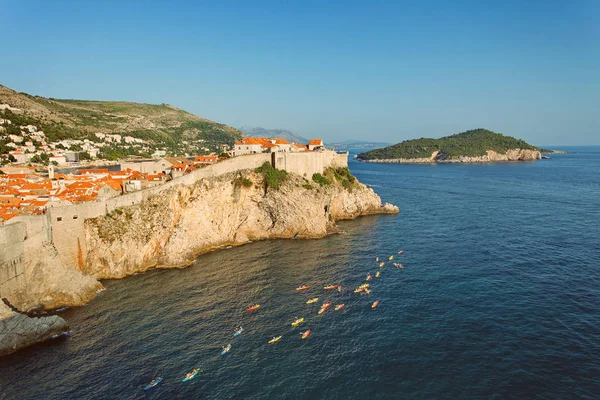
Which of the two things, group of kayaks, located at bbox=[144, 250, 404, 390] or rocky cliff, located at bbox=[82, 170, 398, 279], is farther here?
rocky cliff, located at bbox=[82, 170, 398, 279]

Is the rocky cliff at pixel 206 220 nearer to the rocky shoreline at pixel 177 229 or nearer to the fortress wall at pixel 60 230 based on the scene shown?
the rocky shoreline at pixel 177 229

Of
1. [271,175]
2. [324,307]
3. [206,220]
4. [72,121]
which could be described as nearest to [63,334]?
[324,307]

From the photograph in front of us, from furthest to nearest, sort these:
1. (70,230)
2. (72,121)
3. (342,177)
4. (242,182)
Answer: (72,121), (342,177), (242,182), (70,230)

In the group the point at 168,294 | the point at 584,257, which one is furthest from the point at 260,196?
the point at 584,257

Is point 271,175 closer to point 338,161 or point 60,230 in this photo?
point 338,161

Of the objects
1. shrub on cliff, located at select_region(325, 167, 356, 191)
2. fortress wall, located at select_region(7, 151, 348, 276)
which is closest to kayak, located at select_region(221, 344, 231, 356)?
fortress wall, located at select_region(7, 151, 348, 276)

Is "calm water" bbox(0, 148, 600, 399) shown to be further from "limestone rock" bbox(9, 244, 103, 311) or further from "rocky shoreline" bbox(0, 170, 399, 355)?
"limestone rock" bbox(9, 244, 103, 311)

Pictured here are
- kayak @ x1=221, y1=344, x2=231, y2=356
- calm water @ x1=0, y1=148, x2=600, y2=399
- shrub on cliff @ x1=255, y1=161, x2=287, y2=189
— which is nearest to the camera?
calm water @ x1=0, y1=148, x2=600, y2=399
